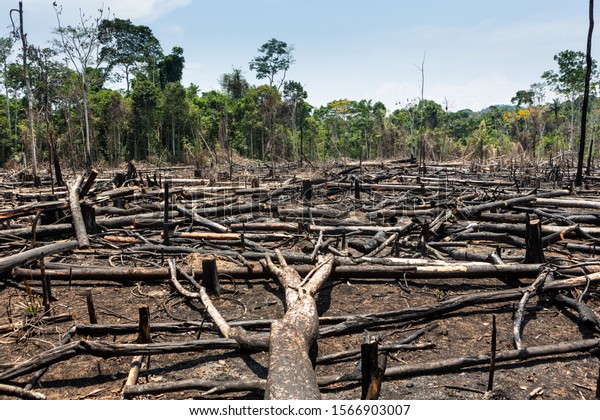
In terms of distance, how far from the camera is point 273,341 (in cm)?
310

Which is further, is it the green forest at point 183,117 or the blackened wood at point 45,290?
the green forest at point 183,117

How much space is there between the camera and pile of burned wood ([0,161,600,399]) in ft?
10.0

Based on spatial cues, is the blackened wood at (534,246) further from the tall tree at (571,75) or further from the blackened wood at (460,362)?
the tall tree at (571,75)

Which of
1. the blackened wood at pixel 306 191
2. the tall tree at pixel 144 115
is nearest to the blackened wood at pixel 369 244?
the blackened wood at pixel 306 191

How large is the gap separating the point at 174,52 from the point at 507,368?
48427mm

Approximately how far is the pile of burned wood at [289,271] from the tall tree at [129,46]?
1357 inches

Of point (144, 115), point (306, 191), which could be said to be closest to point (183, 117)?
point (144, 115)

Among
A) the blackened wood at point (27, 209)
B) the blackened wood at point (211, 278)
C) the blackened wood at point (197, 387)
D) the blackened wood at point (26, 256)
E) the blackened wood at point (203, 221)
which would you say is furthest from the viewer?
the blackened wood at point (203, 221)

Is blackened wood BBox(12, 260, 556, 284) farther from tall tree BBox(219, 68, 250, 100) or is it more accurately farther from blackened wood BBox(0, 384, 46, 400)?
tall tree BBox(219, 68, 250, 100)

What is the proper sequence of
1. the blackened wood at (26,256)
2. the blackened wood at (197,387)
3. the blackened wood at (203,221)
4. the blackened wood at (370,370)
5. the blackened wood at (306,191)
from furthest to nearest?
the blackened wood at (306,191)
the blackened wood at (203,221)
the blackened wood at (26,256)
the blackened wood at (197,387)
the blackened wood at (370,370)

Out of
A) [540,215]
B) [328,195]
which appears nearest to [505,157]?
[328,195]

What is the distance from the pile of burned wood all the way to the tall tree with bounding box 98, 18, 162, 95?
3446 centimetres

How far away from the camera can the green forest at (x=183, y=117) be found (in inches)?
1214
